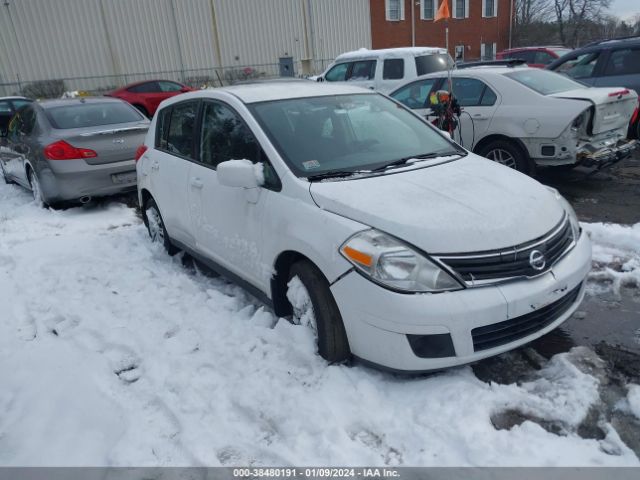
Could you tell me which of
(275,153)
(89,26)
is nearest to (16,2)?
(89,26)

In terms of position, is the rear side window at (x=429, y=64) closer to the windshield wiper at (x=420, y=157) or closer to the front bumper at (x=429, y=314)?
the windshield wiper at (x=420, y=157)

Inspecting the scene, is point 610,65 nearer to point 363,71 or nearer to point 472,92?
point 472,92

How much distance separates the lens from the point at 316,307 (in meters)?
2.99

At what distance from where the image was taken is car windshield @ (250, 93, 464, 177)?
3477 millimetres

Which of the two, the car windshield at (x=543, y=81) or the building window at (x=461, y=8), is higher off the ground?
the building window at (x=461, y=8)

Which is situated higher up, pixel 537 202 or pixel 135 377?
pixel 537 202

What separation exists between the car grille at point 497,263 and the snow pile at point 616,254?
1.72 meters

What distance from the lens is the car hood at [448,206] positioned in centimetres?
274

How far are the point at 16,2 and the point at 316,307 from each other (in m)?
27.2

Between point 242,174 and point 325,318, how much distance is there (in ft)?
3.62

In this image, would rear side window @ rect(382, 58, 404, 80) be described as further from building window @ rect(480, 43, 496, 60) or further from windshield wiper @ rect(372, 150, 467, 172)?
building window @ rect(480, 43, 496, 60)

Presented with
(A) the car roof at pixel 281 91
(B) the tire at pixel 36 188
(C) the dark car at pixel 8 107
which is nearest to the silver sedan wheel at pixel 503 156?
(A) the car roof at pixel 281 91

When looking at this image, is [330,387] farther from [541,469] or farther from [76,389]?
[76,389]

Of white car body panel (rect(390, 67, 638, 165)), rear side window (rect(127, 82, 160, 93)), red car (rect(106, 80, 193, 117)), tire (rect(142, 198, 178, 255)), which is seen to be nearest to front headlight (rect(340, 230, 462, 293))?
tire (rect(142, 198, 178, 255))
